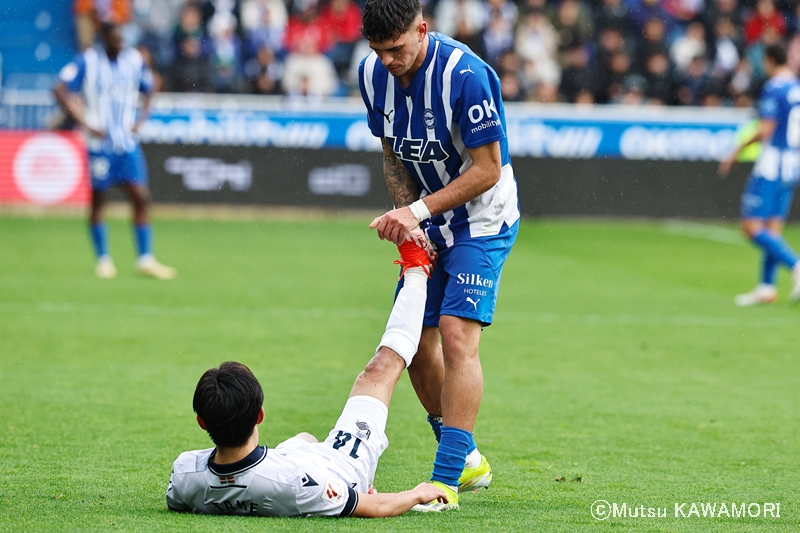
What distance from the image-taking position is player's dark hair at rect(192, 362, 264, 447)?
12.4 feet

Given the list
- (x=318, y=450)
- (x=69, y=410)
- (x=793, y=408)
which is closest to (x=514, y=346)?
(x=793, y=408)

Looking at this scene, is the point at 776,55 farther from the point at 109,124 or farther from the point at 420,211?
the point at 420,211

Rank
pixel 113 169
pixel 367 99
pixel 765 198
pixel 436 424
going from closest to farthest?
pixel 367 99, pixel 436 424, pixel 765 198, pixel 113 169

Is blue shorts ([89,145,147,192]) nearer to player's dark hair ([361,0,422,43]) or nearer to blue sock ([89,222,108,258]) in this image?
blue sock ([89,222,108,258])

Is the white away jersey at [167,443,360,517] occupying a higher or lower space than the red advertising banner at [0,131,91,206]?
higher

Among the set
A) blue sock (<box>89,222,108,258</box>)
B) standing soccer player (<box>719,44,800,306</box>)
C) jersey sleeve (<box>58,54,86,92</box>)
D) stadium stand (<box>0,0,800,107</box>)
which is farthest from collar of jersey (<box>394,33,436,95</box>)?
stadium stand (<box>0,0,800,107</box>)

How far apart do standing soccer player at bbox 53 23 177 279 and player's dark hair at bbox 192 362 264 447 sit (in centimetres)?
855

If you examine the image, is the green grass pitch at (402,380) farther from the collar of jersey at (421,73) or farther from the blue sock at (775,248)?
the collar of jersey at (421,73)

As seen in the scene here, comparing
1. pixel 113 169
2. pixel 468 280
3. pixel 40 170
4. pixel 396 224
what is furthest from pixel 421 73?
pixel 40 170

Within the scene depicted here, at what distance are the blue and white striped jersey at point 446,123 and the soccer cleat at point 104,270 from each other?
7.81 m

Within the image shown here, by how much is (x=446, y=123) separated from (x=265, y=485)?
1.65 m

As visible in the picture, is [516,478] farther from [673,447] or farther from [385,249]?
[385,249]

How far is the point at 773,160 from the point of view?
459 inches

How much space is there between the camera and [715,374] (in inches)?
300
